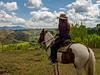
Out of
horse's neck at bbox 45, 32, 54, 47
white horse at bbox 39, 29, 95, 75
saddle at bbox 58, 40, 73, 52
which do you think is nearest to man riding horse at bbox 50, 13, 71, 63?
saddle at bbox 58, 40, 73, 52

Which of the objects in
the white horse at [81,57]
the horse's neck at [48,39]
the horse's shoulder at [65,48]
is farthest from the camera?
the horse's neck at [48,39]

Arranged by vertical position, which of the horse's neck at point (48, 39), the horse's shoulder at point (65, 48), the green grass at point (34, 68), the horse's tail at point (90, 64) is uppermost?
the horse's neck at point (48, 39)

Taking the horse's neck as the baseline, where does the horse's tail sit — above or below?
below

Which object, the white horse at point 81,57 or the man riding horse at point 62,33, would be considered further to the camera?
the man riding horse at point 62,33

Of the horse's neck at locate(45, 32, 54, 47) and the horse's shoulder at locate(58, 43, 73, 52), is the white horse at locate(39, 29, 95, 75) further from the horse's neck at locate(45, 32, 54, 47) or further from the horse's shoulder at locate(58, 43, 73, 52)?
the horse's neck at locate(45, 32, 54, 47)

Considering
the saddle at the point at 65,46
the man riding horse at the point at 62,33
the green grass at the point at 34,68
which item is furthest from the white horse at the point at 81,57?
the green grass at the point at 34,68

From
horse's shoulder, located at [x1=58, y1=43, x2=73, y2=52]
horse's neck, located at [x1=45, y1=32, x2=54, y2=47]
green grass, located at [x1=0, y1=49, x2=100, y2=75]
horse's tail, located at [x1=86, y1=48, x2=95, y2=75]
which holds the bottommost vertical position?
green grass, located at [x1=0, y1=49, x2=100, y2=75]

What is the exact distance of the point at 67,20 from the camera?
13109 mm

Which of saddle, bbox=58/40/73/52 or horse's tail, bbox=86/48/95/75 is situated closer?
horse's tail, bbox=86/48/95/75

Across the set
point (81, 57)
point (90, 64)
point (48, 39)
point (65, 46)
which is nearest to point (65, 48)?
point (65, 46)

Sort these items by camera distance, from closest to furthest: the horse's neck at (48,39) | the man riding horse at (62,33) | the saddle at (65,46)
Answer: the saddle at (65,46) → the man riding horse at (62,33) → the horse's neck at (48,39)

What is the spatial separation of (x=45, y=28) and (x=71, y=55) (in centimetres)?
339

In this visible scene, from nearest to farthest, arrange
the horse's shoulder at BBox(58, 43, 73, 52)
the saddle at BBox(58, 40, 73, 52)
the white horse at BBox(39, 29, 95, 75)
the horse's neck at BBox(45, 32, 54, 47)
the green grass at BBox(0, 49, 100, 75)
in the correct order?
the white horse at BBox(39, 29, 95, 75), the horse's shoulder at BBox(58, 43, 73, 52), the saddle at BBox(58, 40, 73, 52), the horse's neck at BBox(45, 32, 54, 47), the green grass at BBox(0, 49, 100, 75)

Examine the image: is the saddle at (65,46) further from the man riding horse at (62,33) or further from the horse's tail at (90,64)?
the horse's tail at (90,64)
